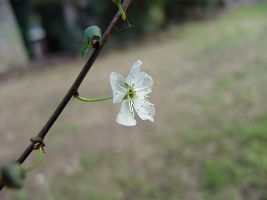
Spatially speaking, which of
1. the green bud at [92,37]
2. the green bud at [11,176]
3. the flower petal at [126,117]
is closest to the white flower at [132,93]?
the flower petal at [126,117]

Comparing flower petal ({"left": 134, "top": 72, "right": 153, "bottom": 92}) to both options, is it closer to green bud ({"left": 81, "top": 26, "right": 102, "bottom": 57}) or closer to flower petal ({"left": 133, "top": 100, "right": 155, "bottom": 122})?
flower petal ({"left": 133, "top": 100, "right": 155, "bottom": 122})

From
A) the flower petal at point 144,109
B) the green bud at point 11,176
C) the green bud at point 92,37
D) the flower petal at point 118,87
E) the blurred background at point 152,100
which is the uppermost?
the green bud at point 92,37

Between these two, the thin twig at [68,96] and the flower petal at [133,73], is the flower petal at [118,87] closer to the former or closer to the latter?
the flower petal at [133,73]

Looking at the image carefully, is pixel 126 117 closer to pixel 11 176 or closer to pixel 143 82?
pixel 143 82

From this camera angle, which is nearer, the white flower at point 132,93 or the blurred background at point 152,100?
the white flower at point 132,93

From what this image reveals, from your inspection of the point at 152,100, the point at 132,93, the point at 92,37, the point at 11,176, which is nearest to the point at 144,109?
the point at 132,93

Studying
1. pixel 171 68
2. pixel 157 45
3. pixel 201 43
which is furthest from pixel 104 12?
pixel 171 68

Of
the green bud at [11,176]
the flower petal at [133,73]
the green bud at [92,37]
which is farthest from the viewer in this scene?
the flower petal at [133,73]
